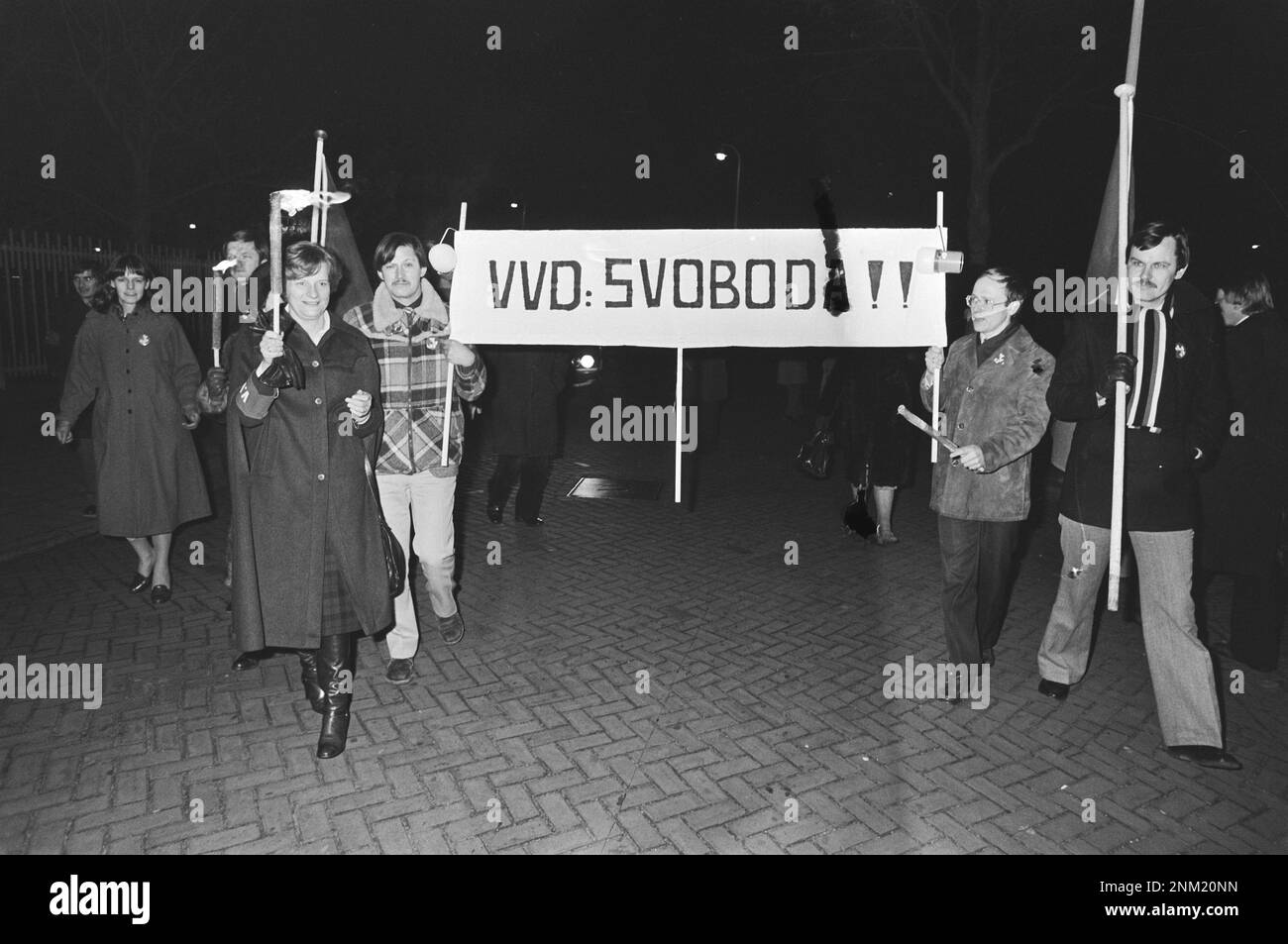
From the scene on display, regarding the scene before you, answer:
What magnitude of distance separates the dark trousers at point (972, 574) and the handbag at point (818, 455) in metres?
2.61

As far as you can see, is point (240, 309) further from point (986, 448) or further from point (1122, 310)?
point (1122, 310)

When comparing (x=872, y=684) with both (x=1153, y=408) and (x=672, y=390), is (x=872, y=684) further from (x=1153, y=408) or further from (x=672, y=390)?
(x=672, y=390)

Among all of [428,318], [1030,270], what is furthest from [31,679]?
[1030,270]

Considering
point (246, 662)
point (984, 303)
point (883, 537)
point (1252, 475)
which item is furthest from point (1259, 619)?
point (246, 662)

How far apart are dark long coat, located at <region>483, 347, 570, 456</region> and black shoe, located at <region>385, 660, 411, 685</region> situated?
3361 mm

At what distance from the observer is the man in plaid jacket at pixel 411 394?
457 centimetres

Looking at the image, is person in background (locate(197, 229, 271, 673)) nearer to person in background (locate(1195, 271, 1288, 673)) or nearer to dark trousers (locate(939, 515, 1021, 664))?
dark trousers (locate(939, 515, 1021, 664))

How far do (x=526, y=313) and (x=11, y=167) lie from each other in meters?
21.0

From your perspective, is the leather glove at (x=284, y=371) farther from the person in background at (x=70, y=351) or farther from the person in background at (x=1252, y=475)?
the person in background at (x=70, y=351)

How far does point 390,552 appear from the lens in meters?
4.04

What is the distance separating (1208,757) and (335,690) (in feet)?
11.7

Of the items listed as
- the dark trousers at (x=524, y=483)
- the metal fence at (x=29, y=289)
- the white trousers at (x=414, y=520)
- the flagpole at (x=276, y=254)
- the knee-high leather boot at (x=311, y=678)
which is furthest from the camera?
the metal fence at (x=29, y=289)

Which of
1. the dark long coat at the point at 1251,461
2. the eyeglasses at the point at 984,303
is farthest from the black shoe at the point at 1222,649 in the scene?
the eyeglasses at the point at 984,303
